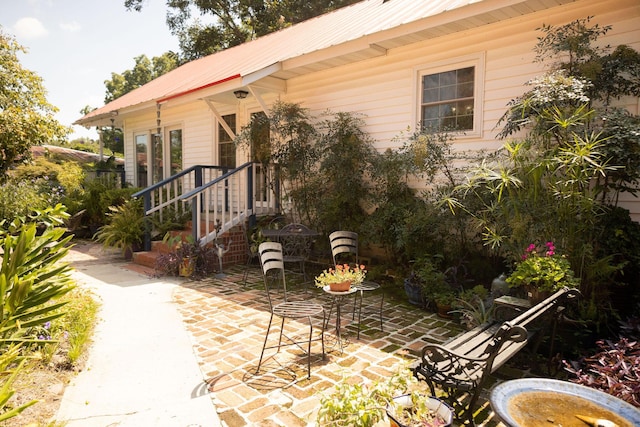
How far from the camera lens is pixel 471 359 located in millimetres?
2289

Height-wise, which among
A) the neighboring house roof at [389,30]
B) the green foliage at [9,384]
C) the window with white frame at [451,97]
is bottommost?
the green foliage at [9,384]

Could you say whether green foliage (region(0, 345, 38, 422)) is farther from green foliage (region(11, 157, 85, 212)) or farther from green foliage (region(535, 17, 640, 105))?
green foliage (region(11, 157, 85, 212))

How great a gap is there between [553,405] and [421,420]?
1.94 ft

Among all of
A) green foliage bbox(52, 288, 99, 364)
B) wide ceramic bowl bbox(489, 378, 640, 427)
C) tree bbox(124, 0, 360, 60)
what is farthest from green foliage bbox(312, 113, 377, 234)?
tree bbox(124, 0, 360, 60)

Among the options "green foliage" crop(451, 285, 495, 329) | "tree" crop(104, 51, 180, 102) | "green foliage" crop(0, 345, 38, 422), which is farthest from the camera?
"tree" crop(104, 51, 180, 102)

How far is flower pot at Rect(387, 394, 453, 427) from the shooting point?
1.92 meters

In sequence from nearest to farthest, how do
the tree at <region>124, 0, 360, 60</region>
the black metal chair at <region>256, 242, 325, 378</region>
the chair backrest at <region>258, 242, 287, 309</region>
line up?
Answer: 1. the black metal chair at <region>256, 242, 325, 378</region>
2. the chair backrest at <region>258, 242, 287, 309</region>
3. the tree at <region>124, 0, 360, 60</region>

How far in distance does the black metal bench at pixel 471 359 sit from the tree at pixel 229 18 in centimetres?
1924

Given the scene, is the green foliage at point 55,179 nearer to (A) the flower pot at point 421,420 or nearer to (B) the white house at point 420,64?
(B) the white house at point 420,64

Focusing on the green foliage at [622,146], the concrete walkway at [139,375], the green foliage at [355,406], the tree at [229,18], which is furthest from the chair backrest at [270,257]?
the tree at [229,18]

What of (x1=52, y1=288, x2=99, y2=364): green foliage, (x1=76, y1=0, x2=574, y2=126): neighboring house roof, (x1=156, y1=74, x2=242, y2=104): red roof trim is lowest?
(x1=52, y1=288, x2=99, y2=364): green foliage

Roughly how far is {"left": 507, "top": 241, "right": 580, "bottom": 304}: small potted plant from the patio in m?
0.69

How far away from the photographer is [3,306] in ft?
8.04

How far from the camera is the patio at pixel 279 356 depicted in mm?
2754
